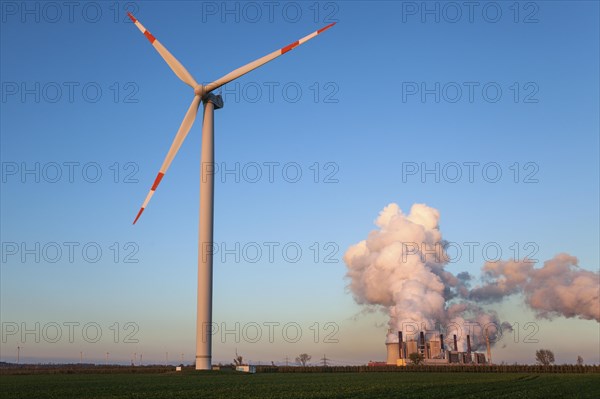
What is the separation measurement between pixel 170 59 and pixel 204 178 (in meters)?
16.5

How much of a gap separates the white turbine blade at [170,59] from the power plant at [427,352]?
10402cm

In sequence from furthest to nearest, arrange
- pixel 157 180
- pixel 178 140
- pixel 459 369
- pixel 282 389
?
pixel 459 369
pixel 178 140
pixel 157 180
pixel 282 389

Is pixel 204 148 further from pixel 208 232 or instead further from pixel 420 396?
pixel 420 396

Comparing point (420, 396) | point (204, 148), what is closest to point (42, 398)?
point (420, 396)

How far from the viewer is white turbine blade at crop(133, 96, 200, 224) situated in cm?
7550

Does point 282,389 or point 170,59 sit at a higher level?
point 170,59

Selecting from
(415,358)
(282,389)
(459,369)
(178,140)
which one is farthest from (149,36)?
(415,358)

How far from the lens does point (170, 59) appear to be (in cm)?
8575

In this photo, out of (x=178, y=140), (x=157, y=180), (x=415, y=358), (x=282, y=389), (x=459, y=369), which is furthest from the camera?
(x=415, y=358)

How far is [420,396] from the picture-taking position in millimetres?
47969

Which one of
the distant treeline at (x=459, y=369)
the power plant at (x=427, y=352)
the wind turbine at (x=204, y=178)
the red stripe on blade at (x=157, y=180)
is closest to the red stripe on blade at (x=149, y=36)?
the wind turbine at (x=204, y=178)

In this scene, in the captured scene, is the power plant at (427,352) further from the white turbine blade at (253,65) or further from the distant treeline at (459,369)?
the white turbine blade at (253,65)

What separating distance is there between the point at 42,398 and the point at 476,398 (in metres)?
31.1

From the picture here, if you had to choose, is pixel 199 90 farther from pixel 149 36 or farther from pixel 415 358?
pixel 415 358
